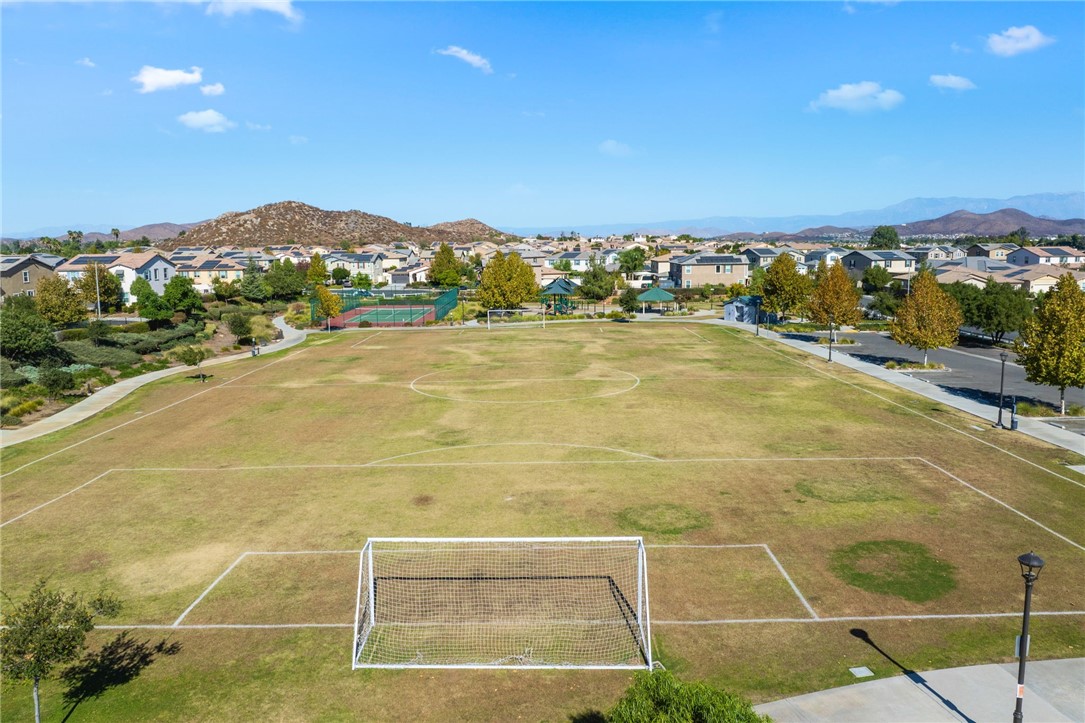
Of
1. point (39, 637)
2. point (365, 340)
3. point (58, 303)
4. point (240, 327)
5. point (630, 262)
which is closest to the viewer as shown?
point (39, 637)

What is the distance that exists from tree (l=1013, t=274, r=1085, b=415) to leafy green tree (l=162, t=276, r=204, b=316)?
79.4 metres

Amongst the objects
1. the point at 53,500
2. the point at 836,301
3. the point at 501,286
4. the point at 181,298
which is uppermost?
the point at 501,286

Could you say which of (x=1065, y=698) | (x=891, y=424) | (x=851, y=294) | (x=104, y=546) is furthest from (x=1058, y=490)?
(x=851, y=294)

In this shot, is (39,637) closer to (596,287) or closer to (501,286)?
(501,286)

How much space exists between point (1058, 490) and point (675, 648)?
18.2 meters

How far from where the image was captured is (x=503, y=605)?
17.2 meters

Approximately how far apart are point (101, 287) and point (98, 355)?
39.5 metres

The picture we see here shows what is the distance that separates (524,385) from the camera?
43.4 m

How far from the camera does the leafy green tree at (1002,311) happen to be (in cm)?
5372

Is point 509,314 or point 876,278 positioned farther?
point 876,278

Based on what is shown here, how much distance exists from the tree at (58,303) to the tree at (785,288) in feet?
236

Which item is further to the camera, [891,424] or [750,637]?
[891,424]

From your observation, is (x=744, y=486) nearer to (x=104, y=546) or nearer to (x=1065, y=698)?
(x=1065, y=698)

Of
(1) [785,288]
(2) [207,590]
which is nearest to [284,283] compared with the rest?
(1) [785,288]
